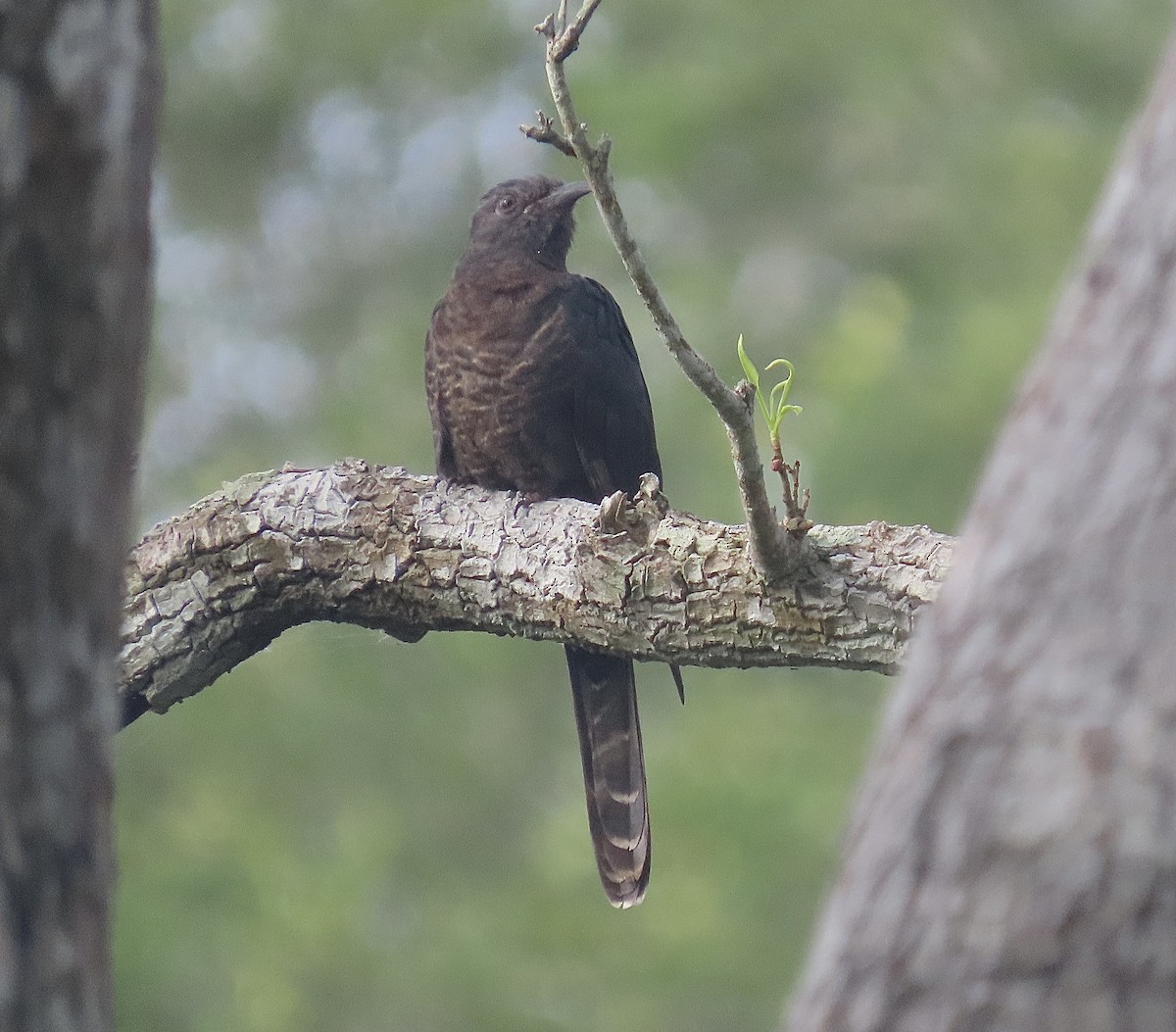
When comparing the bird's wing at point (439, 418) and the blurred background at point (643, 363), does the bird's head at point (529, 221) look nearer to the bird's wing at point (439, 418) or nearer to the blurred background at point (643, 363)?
the bird's wing at point (439, 418)

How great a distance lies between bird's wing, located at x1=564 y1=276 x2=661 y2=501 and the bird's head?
242 mm

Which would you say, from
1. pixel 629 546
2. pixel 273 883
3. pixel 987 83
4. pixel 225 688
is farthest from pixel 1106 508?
pixel 987 83

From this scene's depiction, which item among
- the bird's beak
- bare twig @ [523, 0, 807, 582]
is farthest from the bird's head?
bare twig @ [523, 0, 807, 582]

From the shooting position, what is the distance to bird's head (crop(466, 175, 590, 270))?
17.4ft

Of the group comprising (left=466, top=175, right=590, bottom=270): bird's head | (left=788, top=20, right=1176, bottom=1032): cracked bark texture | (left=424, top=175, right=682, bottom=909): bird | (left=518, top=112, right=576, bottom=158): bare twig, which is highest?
(left=466, top=175, right=590, bottom=270): bird's head

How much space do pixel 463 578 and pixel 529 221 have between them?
2.04 metres

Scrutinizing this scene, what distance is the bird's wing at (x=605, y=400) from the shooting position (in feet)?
16.2

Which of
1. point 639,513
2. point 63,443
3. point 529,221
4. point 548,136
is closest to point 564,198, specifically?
point 529,221

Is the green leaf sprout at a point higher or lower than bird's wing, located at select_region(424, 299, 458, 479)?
lower

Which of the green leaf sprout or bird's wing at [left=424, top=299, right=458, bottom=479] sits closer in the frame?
the green leaf sprout

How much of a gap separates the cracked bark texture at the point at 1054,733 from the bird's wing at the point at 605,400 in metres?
3.57

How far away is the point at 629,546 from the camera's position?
3375 mm

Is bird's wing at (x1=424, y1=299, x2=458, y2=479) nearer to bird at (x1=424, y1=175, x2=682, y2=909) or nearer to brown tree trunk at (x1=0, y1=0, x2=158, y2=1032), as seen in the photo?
bird at (x1=424, y1=175, x2=682, y2=909)

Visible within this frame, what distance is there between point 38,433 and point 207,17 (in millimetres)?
14776
